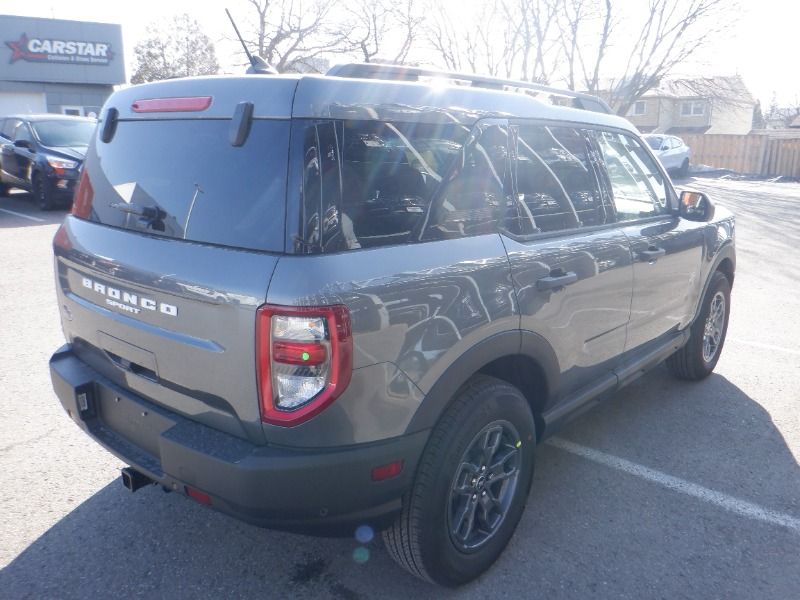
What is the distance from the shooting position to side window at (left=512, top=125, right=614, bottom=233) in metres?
2.88

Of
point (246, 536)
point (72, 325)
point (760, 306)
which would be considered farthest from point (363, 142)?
point (760, 306)

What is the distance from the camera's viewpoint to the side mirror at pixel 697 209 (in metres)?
4.19

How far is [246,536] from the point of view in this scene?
2951mm

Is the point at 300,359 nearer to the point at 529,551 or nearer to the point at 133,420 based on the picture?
the point at 133,420

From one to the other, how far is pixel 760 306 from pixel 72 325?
22.8 ft

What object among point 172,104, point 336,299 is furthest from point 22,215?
point 336,299

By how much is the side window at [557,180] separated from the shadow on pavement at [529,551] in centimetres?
142

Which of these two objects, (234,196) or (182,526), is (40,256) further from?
(234,196)

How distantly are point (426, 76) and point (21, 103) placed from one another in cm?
3289

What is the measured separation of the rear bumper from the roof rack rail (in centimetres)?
138

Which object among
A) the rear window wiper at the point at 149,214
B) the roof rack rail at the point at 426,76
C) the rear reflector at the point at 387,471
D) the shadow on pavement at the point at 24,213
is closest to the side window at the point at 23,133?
the shadow on pavement at the point at 24,213

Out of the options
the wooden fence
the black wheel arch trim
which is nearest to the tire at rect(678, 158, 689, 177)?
the wooden fence

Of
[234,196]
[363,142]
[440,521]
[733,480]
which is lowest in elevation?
[733,480]

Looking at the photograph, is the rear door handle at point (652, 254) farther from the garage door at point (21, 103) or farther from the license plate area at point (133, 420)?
the garage door at point (21, 103)
